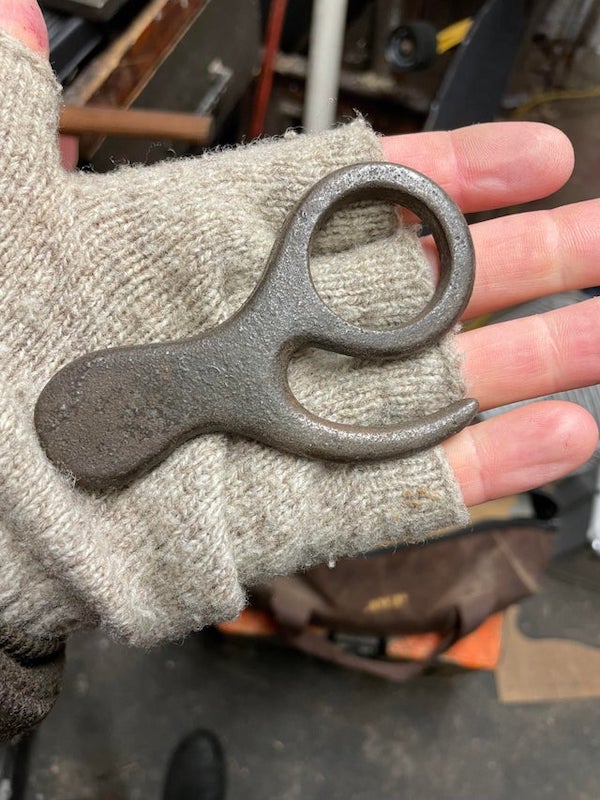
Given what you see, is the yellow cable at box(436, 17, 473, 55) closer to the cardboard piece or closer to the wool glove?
the wool glove

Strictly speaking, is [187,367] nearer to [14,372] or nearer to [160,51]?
[14,372]

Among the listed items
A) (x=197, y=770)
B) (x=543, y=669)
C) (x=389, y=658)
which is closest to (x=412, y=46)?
(x=389, y=658)

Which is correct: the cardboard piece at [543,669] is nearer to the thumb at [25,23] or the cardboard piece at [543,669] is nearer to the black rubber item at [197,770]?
the black rubber item at [197,770]

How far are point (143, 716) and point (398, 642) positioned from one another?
0.48m

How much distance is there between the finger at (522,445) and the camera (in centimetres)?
67

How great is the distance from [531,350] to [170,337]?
351mm

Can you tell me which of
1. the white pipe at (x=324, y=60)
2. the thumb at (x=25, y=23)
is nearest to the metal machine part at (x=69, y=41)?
the thumb at (x=25, y=23)

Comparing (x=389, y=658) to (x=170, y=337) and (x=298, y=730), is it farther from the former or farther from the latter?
(x=170, y=337)

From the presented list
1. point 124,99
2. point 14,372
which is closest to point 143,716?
point 14,372

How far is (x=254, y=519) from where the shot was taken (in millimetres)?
630

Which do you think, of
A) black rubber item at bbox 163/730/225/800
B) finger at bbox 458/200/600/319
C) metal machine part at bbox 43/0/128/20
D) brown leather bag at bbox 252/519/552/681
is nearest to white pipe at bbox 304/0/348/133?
metal machine part at bbox 43/0/128/20

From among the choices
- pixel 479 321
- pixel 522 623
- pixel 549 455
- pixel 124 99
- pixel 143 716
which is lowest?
pixel 143 716

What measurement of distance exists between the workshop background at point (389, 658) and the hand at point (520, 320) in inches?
15.2

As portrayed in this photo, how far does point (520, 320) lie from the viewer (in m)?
0.70
